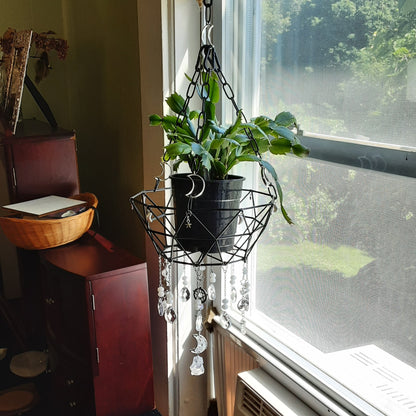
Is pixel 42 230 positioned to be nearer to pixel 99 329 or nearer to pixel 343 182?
pixel 99 329

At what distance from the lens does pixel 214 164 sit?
1056 millimetres

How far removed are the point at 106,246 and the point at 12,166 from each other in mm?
422

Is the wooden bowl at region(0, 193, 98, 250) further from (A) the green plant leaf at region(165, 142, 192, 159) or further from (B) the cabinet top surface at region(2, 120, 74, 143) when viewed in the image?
(A) the green plant leaf at region(165, 142, 192, 159)

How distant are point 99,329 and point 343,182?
0.81 meters

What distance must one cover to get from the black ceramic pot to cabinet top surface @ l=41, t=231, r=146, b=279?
52 centimetres

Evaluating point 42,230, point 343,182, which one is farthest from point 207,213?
point 42,230

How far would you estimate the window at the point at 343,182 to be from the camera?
110 cm

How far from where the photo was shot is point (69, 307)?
153cm

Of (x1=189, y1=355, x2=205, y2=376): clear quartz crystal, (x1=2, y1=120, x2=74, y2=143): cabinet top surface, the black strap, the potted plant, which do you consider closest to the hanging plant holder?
the potted plant

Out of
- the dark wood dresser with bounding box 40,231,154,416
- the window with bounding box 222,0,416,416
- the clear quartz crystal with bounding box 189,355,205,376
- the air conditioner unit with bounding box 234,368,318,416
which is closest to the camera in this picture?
the window with bounding box 222,0,416,416

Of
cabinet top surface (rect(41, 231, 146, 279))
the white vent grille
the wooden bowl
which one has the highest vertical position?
the wooden bowl

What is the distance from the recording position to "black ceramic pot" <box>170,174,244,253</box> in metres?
1.03

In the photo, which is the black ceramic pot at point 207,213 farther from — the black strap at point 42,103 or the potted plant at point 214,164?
the black strap at point 42,103

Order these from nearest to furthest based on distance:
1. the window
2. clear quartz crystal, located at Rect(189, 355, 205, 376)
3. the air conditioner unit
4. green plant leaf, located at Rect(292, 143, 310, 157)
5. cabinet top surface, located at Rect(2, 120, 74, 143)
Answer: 1. green plant leaf, located at Rect(292, 143, 310, 157)
2. the window
3. clear quartz crystal, located at Rect(189, 355, 205, 376)
4. the air conditioner unit
5. cabinet top surface, located at Rect(2, 120, 74, 143)
